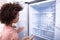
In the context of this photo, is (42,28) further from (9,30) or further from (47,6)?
(9,30)

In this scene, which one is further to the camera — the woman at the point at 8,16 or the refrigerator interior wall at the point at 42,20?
the refrigerator interior wall at the point at 42,20

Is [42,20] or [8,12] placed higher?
[8,12]

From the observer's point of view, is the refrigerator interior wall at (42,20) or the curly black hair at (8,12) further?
the refrigerator interior wall at (42,20)

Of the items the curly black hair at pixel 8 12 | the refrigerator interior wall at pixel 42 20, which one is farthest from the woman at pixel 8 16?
the refrigerator interior wall at pixel 42 20

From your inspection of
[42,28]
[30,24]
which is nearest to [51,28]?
[42,28]

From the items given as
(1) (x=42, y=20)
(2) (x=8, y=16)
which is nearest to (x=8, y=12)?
(2) (x=8, y=16)

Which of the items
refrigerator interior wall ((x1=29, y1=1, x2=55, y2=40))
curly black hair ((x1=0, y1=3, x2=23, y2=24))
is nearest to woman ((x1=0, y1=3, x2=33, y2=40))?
curly black hair ((x1=0, y1=3, x2=23, y2=24))

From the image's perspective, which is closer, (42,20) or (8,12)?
(8,12)

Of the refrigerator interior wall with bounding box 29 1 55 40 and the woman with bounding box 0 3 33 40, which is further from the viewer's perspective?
the refrigerator interior wall with bounding box 29 1 55 40

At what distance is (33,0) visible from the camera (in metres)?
1.95

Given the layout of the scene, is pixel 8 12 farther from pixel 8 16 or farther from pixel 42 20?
pixel 42 20

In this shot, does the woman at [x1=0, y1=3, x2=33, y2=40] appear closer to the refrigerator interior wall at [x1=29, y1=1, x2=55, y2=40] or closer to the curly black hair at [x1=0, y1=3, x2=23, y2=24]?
the curly black hair at [x1=0, y1=3, x2=23, y2=24]

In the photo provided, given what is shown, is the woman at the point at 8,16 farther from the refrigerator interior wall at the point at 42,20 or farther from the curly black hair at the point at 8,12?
the refrigerator interior wall at the point at 42,20

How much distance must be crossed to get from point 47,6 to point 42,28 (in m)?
0.36
